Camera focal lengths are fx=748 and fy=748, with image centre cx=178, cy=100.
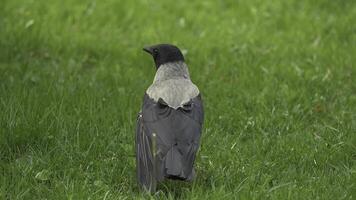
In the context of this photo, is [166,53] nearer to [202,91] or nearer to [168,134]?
[202,91]

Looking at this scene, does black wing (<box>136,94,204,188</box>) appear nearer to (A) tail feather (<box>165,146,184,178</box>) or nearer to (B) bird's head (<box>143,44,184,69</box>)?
(A) tail feather (<box>165,146,184,178</box>)

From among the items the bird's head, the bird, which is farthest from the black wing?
the bird's head

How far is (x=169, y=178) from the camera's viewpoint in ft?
16.8

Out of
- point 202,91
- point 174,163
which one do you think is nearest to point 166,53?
point 202,91

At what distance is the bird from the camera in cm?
509

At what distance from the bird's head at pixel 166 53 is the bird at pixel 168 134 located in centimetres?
41

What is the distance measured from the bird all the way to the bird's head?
1.35ft

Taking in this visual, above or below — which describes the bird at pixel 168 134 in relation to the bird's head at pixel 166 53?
below

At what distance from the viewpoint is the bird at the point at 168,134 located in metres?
5.09

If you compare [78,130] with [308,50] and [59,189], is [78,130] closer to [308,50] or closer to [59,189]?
[59,189]

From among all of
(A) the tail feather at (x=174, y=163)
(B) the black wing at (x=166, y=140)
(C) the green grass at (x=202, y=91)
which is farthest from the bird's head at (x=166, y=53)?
(A) the tail feather at (x=174, y=163)

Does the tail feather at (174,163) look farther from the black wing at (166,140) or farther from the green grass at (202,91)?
the green grass at (202,91)

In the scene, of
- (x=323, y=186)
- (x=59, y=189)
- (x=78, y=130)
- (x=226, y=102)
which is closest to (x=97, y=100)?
(x=78, y=130)

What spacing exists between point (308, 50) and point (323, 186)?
3.52 meters
